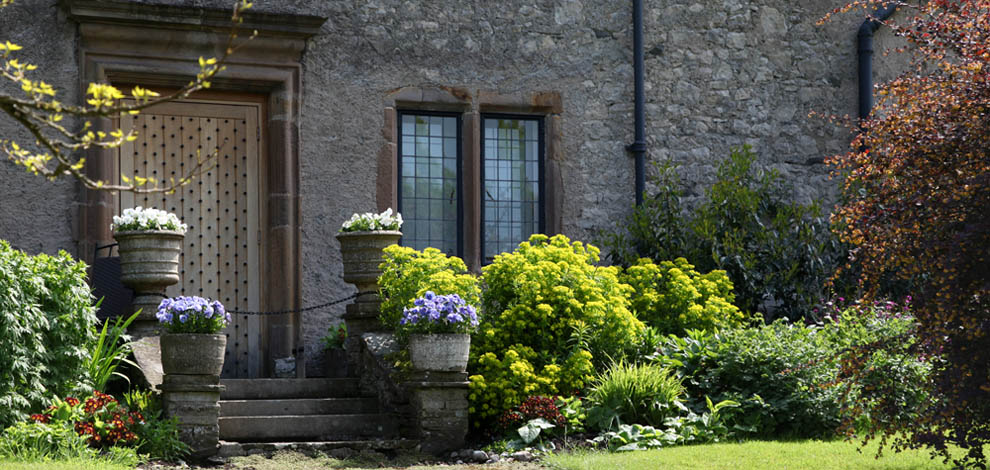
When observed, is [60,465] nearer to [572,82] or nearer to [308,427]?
[308,427]

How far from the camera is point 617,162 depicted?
1220 cm

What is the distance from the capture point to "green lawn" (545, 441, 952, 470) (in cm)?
736

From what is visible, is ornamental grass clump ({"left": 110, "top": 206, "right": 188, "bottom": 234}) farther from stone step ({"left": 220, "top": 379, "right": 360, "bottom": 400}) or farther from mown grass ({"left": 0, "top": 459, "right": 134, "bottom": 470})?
mown grass ({"left": 0, "top": 459, "right": 134, "bottom": 470})

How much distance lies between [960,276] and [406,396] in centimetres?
427

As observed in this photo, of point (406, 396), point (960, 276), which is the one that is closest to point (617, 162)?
point (406, 396)

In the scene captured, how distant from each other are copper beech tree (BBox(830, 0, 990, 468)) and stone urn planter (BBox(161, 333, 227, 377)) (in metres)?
4.25

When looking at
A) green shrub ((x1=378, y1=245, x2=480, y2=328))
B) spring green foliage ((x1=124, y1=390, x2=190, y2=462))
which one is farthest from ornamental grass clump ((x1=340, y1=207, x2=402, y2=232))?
spring green foliage ((x1=124, y1=390, x2=190, y2=462))

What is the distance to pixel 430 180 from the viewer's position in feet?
38.8

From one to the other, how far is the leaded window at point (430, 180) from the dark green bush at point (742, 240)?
5.14ft

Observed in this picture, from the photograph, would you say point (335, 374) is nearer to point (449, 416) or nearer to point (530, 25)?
point (449, 416)

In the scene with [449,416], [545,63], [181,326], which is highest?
[545,63]

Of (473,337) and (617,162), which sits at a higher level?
(617,162)

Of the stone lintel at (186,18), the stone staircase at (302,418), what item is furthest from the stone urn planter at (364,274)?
the stone lintel at (186,18)

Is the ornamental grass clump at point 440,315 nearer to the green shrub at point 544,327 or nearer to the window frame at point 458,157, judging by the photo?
the green shrub at point 544,327
